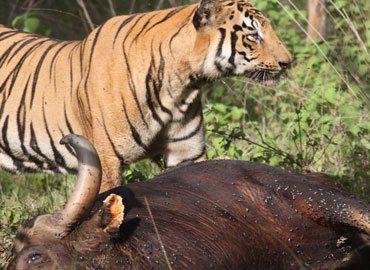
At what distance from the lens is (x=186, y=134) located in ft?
17.0

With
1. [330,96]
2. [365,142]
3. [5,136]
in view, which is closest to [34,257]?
[5,136]

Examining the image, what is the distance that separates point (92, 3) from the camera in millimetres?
9914

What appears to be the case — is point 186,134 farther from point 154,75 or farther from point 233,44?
point 233,44

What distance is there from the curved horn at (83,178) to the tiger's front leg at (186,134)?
196cm

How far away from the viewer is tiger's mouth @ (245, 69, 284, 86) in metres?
4.94

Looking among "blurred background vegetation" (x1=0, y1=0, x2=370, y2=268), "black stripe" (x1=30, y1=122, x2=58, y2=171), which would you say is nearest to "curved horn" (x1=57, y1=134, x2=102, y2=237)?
"blurred background vegetation" (x1=0, y1=0, x2=370, y2=268)

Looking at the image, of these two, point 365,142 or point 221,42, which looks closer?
point 221,42

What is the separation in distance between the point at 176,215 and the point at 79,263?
0.63 metres

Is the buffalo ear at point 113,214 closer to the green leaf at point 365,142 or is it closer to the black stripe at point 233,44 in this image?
the black stripe at point 233,44

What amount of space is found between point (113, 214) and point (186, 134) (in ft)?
6.73

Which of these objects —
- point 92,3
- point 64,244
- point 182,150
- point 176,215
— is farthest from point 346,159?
point 92,3

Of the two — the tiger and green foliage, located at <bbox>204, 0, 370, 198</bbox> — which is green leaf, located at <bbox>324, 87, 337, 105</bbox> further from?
the tiger

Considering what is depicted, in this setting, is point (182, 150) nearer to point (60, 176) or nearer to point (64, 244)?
point (60, 176)

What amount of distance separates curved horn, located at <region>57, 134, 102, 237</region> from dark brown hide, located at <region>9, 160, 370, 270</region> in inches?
3.9
